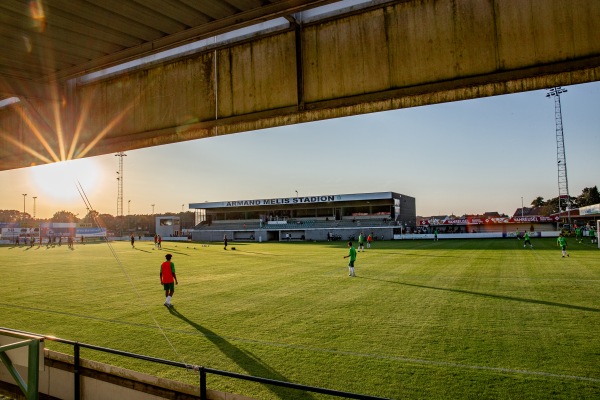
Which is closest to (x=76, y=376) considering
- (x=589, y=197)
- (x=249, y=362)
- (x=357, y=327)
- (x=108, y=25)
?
(x=249, y=362)

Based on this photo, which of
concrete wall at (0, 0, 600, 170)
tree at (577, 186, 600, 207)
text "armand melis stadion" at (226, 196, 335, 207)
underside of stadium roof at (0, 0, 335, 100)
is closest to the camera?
concrete wall at (0, 0, 600, 170)

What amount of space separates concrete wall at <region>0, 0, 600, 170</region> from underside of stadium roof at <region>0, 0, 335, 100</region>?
0.92 metres

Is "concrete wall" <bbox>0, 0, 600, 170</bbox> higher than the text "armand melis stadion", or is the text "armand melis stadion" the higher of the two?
the text "armand melis stadion"

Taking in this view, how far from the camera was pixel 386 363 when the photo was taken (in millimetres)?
7156

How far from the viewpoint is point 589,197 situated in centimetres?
11094

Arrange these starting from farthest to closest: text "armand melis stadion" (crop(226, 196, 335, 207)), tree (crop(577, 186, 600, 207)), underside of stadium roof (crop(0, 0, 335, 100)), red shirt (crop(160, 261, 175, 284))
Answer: tree (crop(577, 186, 600, 207)) < text "armand melis stadion" (crop(226, 196, 335, 207)) < red shirt (crop(160, 261, 175, 284)) < underside of stadium roof (crop(0, 0, 335, 100))

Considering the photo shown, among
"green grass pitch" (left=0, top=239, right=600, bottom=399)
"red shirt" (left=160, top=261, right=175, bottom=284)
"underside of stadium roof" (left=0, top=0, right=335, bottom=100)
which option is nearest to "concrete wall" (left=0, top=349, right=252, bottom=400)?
"green grass pitch" (left=0, top=239, right=600, bottom=399)

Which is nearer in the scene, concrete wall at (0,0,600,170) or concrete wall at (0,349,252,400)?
concrete wall at (0,0,600,170)

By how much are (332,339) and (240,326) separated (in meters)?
2.62

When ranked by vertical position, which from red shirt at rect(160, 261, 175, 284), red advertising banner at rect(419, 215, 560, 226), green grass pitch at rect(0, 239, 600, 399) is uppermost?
red advertising banner at rect(419, 215, 560, 226)

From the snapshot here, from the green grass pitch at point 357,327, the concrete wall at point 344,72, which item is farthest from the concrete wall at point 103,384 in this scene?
the concrete wall at point 344,72

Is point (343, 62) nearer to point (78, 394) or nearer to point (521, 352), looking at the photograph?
point (521, 352)

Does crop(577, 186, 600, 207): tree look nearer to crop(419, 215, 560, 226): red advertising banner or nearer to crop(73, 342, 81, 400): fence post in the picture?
crop(419, 215, 560, 226): red advertising banner

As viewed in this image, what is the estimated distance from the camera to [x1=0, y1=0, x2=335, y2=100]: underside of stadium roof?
16.3 feet
